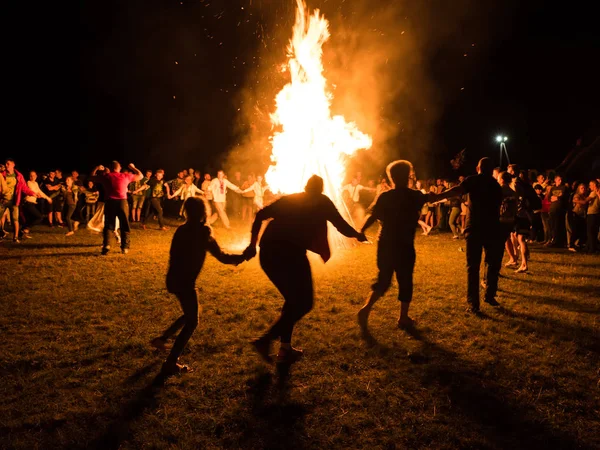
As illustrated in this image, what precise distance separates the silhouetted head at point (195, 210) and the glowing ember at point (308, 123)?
7644 millimetres

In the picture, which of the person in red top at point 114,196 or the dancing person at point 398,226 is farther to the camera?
the person in red top at point 114,196

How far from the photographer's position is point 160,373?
4.47m

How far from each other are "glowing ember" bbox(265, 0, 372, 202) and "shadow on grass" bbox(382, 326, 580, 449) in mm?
7712

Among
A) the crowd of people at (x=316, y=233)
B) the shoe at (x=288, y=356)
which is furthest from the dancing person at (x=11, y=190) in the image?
the shoe at (x=288, y=356)

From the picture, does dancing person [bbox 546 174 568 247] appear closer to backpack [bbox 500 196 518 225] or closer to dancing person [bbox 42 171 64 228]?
backpack [bbox 500 196 518 225]

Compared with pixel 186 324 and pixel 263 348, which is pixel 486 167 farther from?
pixel 186 324


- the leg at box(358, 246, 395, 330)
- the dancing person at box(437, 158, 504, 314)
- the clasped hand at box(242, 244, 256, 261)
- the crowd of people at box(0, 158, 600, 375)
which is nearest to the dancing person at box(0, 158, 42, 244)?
the crowd of people at box(0, 158, 600, 375)

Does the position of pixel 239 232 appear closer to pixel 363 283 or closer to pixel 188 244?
pixel 363 283

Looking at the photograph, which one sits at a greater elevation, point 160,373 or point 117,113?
point 117,113

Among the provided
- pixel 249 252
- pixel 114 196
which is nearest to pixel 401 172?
pixel 249 252

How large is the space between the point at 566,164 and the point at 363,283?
21230 mm

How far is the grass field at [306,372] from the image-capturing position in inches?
140

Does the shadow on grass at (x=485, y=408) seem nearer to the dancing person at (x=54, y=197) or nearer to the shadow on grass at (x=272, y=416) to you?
the shadow on grass at (x=272, y=416)

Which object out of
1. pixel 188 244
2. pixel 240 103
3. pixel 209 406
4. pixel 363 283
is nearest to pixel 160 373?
pixel 209 406
